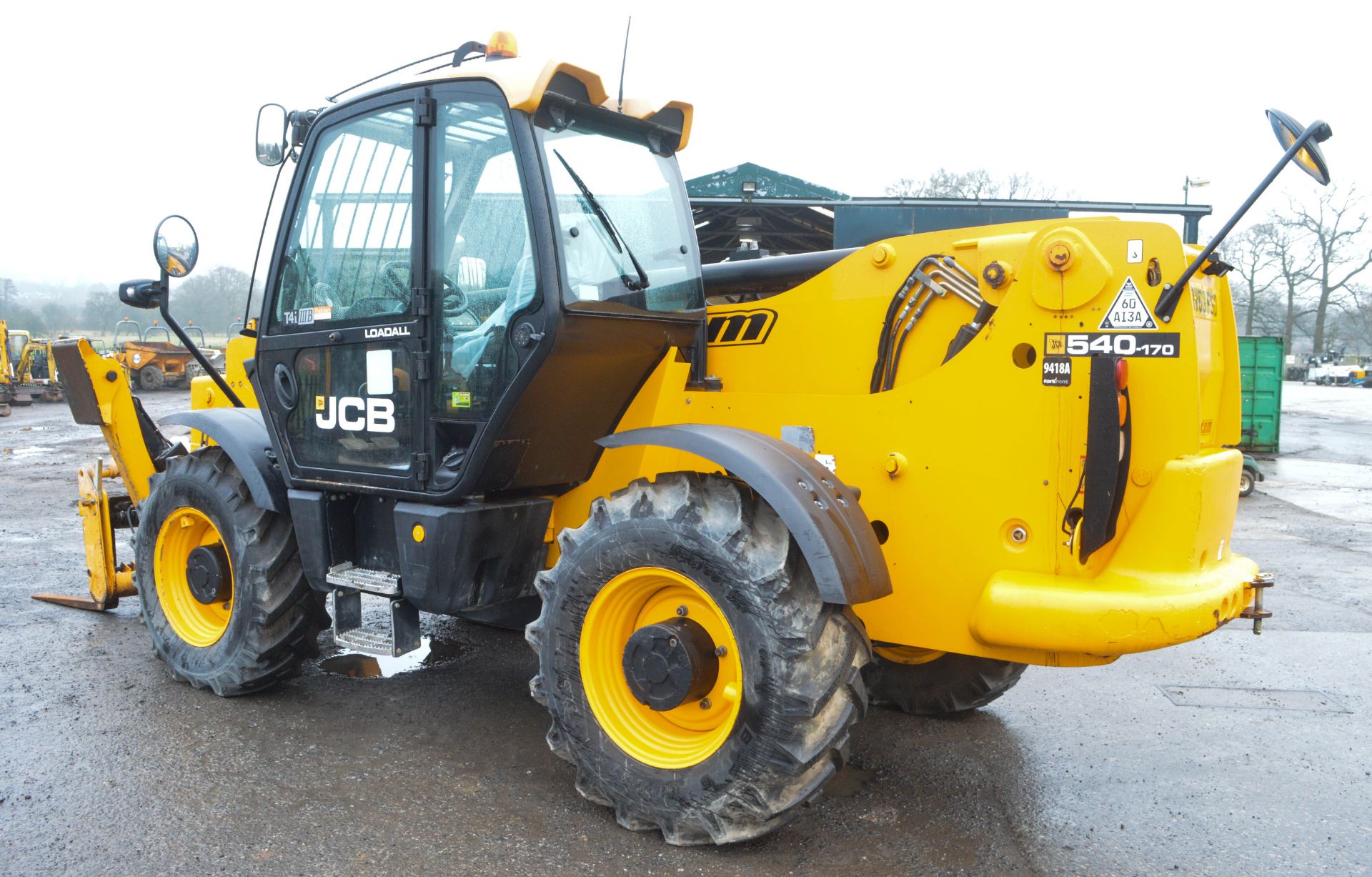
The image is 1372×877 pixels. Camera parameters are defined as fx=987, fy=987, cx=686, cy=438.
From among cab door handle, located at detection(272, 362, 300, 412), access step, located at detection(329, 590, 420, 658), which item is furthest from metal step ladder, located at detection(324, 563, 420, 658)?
cab door handle, located at detection(272, 362, 300, 412)

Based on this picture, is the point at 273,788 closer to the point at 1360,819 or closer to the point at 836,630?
the point at 836,630

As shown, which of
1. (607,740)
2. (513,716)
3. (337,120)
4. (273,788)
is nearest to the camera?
(607,740)

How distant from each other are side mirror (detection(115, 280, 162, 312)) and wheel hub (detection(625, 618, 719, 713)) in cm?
280

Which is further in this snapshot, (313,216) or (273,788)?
(313,216)

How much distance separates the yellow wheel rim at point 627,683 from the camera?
3223mm

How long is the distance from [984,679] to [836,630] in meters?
1.49

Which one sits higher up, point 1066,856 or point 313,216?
point 313,216

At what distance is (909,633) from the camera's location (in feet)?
10.9

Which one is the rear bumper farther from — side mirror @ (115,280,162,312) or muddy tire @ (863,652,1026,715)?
side mirror @ (115,280,162,312)

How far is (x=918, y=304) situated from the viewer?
136 inches

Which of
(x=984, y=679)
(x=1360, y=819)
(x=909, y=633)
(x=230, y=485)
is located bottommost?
(x=1360, y=819)

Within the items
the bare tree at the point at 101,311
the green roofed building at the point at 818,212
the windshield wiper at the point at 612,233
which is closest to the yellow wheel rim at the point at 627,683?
the windshield wiper at the point at 612,233

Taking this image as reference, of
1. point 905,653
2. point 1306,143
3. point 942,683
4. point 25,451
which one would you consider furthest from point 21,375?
point 1306,143

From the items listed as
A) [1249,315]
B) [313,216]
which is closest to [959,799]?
[313,216]
